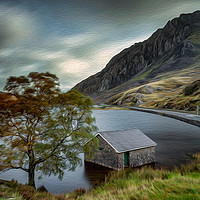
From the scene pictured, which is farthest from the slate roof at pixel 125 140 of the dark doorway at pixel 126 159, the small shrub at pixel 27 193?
the small shrub at pixel 27 193

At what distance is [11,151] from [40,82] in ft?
25.3

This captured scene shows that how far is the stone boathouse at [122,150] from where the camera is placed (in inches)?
1118

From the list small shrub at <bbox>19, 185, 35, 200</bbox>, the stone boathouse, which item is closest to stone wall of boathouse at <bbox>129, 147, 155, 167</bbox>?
the stone boathouse

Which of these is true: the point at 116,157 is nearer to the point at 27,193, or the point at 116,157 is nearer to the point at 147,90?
the point at 27,193

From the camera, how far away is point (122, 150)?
91.9ft

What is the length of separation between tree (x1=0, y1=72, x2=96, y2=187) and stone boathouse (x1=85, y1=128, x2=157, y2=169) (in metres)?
6.00

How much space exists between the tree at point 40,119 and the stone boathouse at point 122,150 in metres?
6.00

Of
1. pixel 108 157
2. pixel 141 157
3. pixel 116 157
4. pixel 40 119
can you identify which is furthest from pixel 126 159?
pixel 40 119

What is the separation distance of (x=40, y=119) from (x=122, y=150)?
12.2 meters

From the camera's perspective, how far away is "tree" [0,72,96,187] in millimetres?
20359

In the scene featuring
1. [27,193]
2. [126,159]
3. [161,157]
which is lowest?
[161,157]

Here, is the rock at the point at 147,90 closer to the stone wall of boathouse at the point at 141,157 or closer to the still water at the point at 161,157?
the still water at the point at 161,157

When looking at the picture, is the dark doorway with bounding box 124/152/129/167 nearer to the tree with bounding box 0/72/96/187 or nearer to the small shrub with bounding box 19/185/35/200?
the tree with bounding box 0/72/96/187

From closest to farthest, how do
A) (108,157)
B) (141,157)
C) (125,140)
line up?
1. (108,157)
2. (125,140)
3. (141,157)
